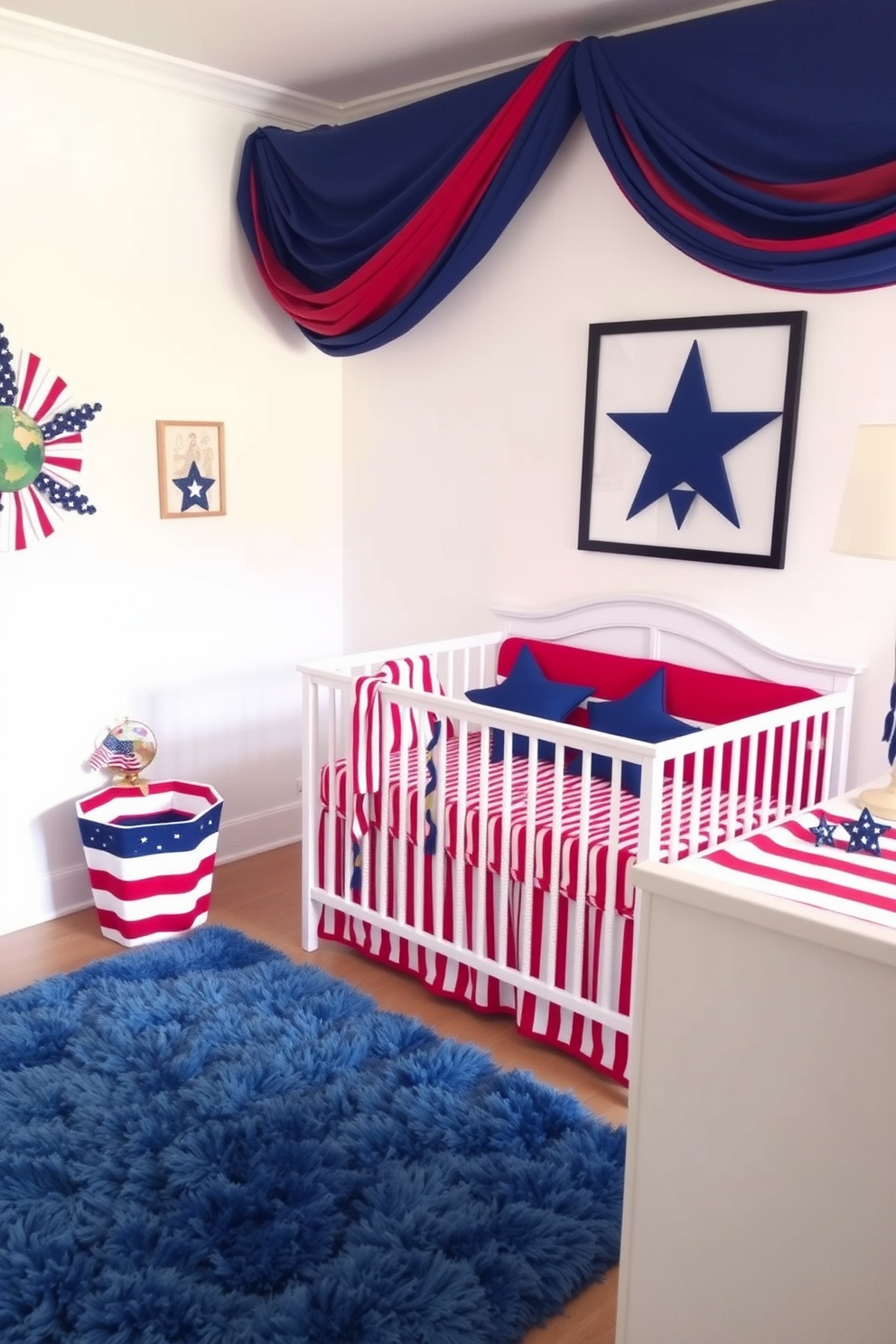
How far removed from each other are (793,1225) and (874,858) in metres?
0.56

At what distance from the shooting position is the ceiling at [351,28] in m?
2.68

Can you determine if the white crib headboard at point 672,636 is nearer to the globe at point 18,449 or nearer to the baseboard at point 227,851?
the baseboard at point 227,851

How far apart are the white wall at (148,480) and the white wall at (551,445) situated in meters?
Answer: 0.25

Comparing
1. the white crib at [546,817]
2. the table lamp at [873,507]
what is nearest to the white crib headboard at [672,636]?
the white crib at [546,817]

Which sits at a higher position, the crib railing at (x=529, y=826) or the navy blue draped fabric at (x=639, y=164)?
the navy blue draped fabric at (x=639, y=164)

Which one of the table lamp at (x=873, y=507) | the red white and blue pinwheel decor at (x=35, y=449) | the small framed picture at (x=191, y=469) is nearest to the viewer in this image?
the table lamp at (x=873, y=507)

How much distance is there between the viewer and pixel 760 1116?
137cm

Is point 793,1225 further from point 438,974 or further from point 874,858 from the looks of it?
point 438,974

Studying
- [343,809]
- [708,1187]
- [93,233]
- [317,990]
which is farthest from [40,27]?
[708,1187]

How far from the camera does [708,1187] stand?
4.65 ft

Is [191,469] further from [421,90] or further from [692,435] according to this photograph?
[692,435]

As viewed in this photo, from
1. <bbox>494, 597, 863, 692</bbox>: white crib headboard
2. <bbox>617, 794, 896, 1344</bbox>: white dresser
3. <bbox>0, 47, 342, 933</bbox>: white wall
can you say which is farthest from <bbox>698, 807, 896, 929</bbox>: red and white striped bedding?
<bbox>0, 47, 342, 933</bbox>: white wall

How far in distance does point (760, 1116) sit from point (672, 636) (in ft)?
5.64

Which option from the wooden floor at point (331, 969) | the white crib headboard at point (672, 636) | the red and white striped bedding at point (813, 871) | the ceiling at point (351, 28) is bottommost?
the wooden floor at point (331, 969)
